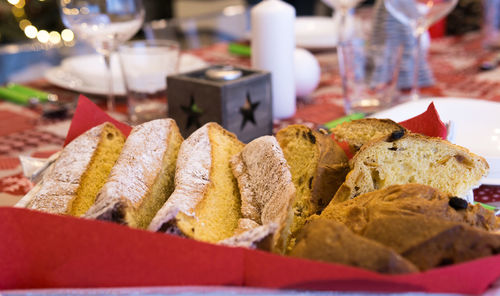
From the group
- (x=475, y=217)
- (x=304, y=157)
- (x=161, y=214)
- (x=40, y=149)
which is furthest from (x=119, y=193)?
(x=40, y=149)

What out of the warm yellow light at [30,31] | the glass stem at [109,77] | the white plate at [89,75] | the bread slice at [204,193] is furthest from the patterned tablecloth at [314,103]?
the warm yellow light at [30,31]

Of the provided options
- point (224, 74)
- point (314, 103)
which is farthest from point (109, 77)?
point (314, 103)

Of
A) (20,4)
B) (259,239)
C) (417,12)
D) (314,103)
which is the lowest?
(314,103)

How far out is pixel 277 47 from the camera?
1686 mm

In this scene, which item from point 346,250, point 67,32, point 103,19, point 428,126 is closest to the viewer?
point 346,250

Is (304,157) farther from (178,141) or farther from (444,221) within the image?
(444,221)

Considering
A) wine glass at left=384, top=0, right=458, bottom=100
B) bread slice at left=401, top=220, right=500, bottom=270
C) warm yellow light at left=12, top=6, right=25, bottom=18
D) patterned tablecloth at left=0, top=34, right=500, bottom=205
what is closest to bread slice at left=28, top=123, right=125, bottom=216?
patterned tablecloth at left=0, top=34, right=500, bottom=205

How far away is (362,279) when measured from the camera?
1.94 feet

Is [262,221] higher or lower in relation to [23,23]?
lower

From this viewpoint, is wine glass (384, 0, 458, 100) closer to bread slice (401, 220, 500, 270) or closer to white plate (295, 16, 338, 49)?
white plate (295, 16, 338, 49)

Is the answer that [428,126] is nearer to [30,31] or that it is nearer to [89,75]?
[89,75]

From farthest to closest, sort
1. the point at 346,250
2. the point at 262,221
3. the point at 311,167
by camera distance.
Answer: the point at 311,167 → the point at 262,221 → the point at 346,250

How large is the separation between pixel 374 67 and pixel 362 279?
1.42 metres

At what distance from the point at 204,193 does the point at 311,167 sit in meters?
0.24
